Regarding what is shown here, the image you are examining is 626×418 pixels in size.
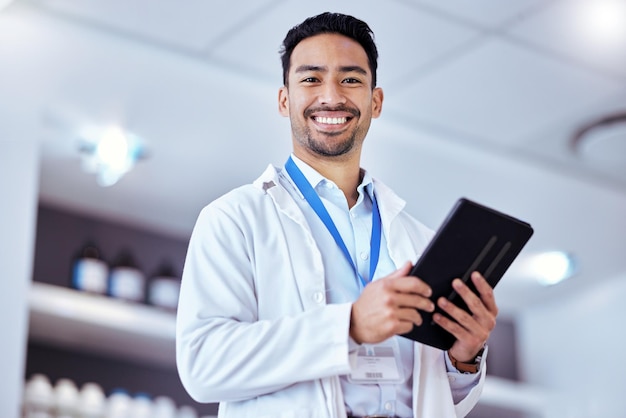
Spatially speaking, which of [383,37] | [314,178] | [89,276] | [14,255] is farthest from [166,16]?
[314,178]

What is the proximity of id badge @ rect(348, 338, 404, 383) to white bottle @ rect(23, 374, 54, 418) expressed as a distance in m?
2.04

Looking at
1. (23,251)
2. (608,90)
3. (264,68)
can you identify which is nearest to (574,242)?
(608,90)

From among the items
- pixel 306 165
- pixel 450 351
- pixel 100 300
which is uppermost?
pixel 100 300

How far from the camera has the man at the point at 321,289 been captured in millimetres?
1347

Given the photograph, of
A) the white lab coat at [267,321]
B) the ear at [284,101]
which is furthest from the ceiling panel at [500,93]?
the white lab coat at [267,321]

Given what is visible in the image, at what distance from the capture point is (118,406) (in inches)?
137

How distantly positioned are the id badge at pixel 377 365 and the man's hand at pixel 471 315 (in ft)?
0.29

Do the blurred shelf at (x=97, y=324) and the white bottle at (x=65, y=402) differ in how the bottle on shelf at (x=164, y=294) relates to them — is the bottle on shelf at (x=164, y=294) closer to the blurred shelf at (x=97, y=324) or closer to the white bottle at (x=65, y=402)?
the blurred shelf at (x=97, y=324)

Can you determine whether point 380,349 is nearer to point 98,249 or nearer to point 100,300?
point 100,300

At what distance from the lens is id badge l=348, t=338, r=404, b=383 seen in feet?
4.63

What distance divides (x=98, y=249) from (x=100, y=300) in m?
0.56

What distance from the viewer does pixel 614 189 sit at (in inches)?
160

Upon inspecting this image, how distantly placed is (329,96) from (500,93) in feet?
6.39

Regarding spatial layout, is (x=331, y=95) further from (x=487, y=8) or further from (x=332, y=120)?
(x=487, y=8)
